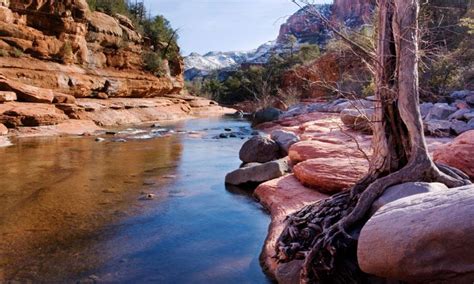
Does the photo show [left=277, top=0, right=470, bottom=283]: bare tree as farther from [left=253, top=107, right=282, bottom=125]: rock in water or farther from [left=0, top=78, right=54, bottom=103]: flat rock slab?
[left=253, top=107, right=282, bottom=125]: rock in water

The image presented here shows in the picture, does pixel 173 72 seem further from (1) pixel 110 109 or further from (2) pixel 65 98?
(2) pixel 65 98

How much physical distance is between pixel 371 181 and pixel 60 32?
66.5 feet

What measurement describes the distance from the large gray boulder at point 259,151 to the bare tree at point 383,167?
5.03 meters

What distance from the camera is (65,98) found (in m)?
16.8

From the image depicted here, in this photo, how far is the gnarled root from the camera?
9.31 ft

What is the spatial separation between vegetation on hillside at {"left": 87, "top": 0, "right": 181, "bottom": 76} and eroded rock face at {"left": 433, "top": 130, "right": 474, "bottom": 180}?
25.1 m

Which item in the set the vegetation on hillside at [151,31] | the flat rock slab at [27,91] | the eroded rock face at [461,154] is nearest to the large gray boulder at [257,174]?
the eroded rock face at [461,154]

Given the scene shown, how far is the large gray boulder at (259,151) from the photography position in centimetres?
892

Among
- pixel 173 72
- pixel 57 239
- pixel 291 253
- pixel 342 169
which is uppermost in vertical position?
pixel 173 72

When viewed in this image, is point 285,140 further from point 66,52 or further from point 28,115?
point 66,52

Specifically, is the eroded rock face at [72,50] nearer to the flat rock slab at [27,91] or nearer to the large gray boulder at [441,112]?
the flat rock slab at [27,91]

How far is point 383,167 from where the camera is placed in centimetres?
361

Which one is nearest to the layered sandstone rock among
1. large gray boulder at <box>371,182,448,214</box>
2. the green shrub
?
large gray boulder at <box>371,182,448,214</box>

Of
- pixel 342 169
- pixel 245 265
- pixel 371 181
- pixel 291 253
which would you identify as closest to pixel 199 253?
pixel 245 265
